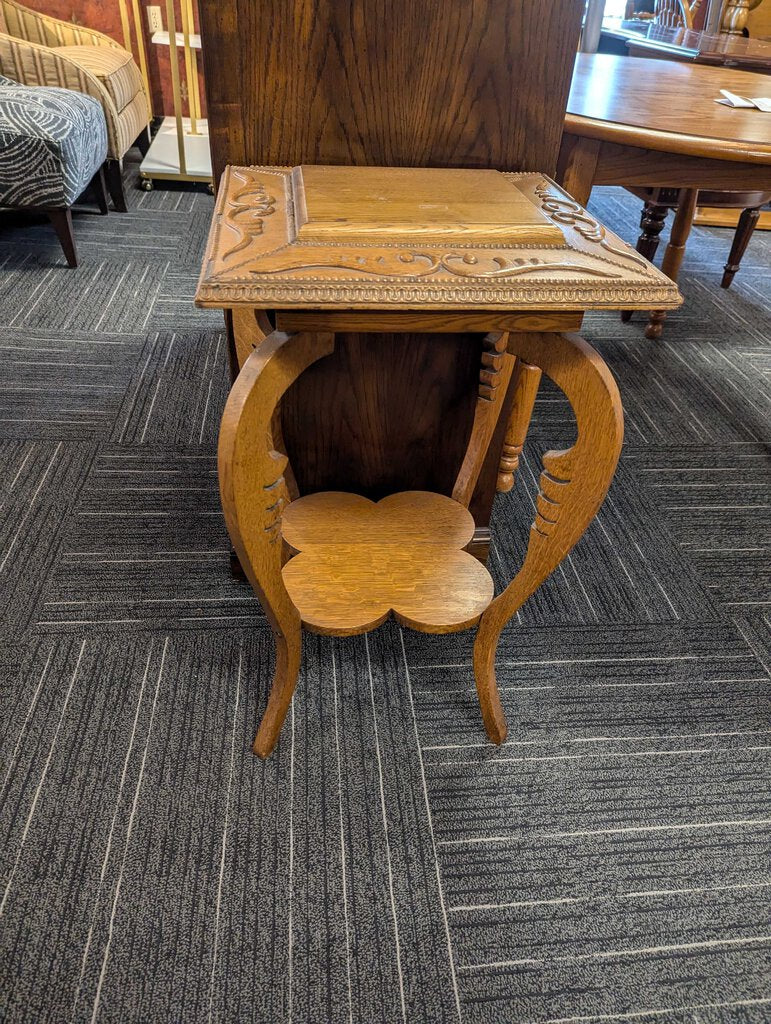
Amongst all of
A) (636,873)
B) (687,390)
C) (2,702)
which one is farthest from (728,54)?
(2,702)

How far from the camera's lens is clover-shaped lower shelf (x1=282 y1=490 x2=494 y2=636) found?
104cm

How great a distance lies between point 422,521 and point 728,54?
2.52 meters

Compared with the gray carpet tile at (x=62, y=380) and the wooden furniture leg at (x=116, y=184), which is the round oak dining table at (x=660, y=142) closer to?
the gray carpet tile at (x=62, y=380)

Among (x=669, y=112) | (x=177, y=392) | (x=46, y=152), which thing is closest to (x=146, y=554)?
(x=177, y=392)

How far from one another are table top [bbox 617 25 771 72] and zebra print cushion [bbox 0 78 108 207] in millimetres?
2221

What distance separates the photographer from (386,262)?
730 millimetres

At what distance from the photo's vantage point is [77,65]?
266 centimetres

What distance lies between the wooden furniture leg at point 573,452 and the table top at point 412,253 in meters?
0.09

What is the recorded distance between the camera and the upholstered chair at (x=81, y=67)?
268 centimetres

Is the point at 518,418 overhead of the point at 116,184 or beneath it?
overhead

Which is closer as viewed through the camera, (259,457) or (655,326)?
(259,457)

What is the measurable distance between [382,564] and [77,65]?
2575 millimetres

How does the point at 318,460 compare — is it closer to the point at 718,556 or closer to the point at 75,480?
the point at 75,480

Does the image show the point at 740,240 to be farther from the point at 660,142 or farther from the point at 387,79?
the point at 387,79
